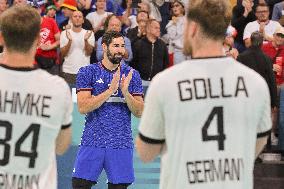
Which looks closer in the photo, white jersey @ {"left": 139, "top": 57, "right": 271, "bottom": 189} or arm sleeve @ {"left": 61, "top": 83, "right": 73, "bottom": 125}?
white jersey @ {"left": 139, "top": 57, "right": 271, "bottom": 189}

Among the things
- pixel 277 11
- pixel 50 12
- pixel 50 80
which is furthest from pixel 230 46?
pixel 50 80

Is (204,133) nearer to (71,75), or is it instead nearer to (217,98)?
(217,98)

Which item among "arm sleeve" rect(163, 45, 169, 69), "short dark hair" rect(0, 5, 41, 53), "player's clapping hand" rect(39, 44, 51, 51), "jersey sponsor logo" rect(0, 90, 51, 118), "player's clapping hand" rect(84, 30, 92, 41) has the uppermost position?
"short dark hair" rect(0, 5, 41, 53)

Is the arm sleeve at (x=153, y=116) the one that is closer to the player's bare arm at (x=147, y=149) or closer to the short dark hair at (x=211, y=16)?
the player's bare arm at (x=147, y=149)

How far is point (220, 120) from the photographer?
3.78m

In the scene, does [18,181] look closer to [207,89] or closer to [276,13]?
[207,89]

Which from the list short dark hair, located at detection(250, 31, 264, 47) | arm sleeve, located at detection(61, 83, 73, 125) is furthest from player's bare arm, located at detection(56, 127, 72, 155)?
short dark hair, located at detection(250, 31, 264, 47)

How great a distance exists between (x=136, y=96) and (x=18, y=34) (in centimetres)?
334

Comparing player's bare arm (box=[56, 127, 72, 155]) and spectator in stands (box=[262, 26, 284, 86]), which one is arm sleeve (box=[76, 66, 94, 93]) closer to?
player's bare arm (box=[56, 127, 72, 155])

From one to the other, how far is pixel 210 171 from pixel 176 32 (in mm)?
8563

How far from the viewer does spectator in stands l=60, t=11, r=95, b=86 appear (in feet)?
37.1

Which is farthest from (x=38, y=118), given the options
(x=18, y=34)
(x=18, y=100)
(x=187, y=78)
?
(x=187, y=78)

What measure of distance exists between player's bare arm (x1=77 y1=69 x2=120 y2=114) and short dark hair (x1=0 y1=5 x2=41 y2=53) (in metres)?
2.86

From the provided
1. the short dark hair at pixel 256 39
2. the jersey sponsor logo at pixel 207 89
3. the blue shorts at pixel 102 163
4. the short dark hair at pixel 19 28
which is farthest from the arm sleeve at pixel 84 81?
the jersey sponsor logo at pixel 207 89
